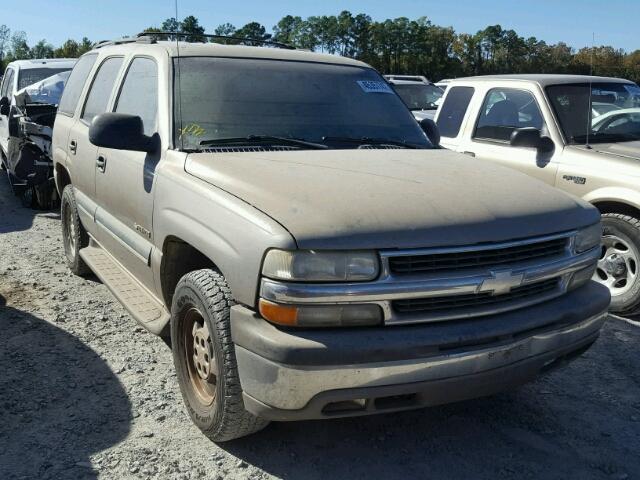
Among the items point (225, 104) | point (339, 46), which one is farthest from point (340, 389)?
point (339, 46)

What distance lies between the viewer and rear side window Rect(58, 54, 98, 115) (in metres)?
5.71

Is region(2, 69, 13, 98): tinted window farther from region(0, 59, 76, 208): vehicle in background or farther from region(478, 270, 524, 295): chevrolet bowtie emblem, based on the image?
region(478, 270, 524, 295): chevrolet bowtie emblem

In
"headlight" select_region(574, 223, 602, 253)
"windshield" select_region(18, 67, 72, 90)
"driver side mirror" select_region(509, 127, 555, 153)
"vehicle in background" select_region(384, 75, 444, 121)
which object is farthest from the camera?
"vehicle in background" select_region(384, 75, 444, 121)

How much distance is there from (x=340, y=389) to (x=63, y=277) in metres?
4.07

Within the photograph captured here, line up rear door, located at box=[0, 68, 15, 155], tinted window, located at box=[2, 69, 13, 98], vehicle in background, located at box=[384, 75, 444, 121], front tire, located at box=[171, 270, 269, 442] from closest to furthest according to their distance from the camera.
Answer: front tire, located at box=[171, 270, 269, 442]
rear door, located at box=[0, 68, 15, 155]
tinted window, located at box=[2, 69, 13, 98]
vehicle in background, located at box=[384, 75, 444, 121]

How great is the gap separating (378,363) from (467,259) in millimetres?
589

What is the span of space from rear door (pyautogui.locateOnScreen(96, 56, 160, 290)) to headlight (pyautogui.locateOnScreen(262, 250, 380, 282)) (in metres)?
1.36

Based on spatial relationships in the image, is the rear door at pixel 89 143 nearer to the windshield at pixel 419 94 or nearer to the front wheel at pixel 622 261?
the front wheel at pixel 622 261

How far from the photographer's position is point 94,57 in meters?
5.71

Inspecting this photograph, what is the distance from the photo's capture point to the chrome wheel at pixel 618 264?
5.28 meters

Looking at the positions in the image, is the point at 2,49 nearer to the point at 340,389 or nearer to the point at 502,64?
the point at 502,64

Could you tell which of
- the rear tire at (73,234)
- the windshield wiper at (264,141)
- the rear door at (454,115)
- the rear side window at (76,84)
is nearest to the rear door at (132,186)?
the windshield wiper at (264,141)

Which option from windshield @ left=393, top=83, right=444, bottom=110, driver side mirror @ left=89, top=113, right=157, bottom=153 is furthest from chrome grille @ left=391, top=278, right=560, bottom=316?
windshield @ left=393, top=83, right=444, bottom=110

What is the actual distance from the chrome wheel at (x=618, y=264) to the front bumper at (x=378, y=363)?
268 centimetres
